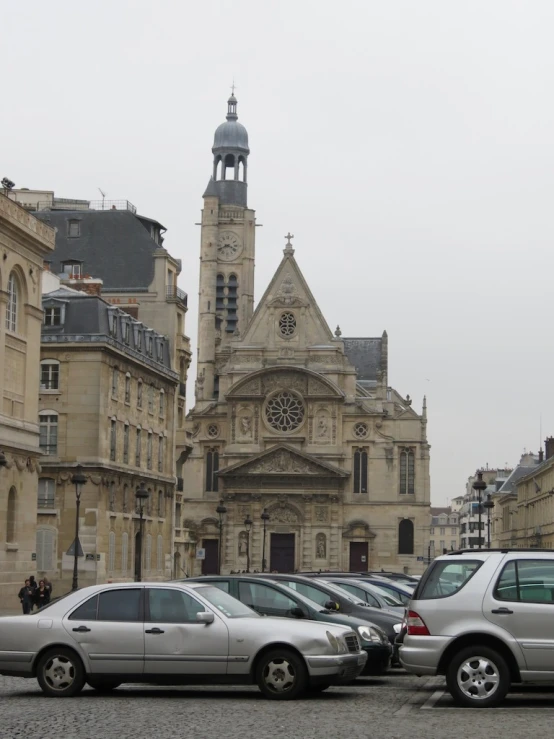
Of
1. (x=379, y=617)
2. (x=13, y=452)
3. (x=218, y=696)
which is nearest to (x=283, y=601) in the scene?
(x=218, y=696)

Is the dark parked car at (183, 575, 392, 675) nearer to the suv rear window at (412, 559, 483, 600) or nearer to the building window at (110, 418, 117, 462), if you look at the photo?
the suv rear window at (412, 559, 483, 600)

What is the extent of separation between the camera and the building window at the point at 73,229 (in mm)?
70250

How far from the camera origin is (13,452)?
134ft

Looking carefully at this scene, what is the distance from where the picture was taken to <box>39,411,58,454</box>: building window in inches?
2109

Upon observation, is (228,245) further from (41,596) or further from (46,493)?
(41,596)

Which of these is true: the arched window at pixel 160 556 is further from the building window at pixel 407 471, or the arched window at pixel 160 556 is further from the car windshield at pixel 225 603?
the car windshield at pixel 225 603

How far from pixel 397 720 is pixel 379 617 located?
25.7 feet

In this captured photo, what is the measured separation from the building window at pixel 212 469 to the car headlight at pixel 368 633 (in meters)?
72.6

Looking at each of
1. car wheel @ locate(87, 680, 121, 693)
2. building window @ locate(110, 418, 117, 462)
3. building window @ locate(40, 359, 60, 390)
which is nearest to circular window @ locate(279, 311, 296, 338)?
building window @ locate(110, 418, 117, 462)

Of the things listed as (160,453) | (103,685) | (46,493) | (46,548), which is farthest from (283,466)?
(103,685)

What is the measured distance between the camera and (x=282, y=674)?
56.0 feet

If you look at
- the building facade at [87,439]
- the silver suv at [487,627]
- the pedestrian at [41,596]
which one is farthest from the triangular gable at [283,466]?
the silver suv at [487,627]

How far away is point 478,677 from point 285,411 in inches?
2995

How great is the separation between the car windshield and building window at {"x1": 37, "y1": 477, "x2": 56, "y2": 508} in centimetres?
3573
